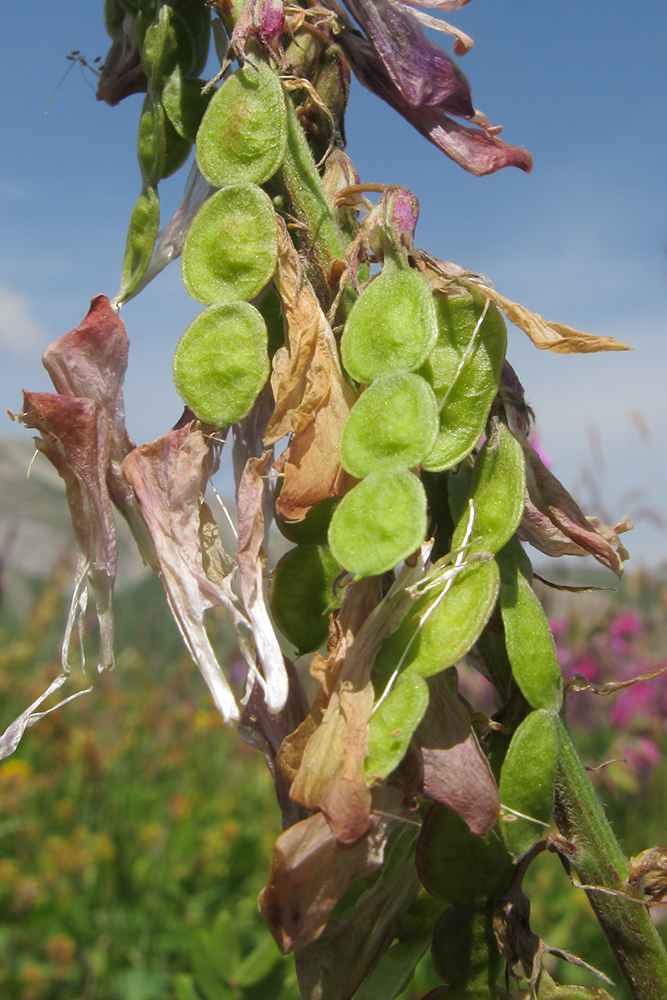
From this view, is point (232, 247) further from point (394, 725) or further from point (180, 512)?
point (394, 725)

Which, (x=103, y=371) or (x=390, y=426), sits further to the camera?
(x=103, y=371)

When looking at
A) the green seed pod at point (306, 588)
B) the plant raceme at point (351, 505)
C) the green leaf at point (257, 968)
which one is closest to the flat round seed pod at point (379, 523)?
the plant raceme at point (351, 505)

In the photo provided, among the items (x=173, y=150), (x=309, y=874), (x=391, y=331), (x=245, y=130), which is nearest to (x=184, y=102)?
(x=173, y=150)

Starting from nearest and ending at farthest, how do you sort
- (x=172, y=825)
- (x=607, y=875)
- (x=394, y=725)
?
(x=394, y=725) < (x=607, y=875) < (x=172, y=825)

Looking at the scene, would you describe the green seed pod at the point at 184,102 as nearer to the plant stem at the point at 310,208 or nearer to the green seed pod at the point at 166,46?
the green seed pod at the point at 166,46

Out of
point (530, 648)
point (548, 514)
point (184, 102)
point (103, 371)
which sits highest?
point (184, 102)

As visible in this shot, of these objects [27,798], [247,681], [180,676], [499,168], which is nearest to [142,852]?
[27,798]
